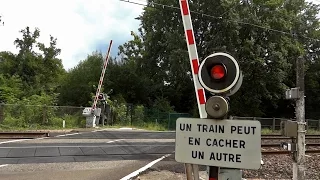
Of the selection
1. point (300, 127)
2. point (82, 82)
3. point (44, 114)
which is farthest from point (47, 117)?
point (82, 82)

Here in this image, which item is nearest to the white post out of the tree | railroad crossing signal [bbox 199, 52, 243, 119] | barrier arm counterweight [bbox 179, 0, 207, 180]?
barrier arm counterweight [bbox 179, 0, 207, 180]

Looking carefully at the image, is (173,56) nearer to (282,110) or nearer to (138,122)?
(138,122)

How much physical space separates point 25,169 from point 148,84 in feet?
109

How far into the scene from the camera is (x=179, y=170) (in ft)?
28.8

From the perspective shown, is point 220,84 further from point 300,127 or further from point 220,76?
point 300,127

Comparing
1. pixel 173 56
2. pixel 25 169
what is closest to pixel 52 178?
pixel 25 169

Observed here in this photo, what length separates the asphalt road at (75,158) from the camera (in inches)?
307

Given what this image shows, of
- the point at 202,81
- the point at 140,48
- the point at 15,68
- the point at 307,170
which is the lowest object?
the point at 307,170

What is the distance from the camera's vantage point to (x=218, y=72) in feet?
10.4

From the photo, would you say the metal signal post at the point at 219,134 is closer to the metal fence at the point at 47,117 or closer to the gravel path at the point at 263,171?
the gravel path at the point at 263,171

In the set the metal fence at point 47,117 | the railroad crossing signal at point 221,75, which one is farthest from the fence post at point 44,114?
the railroad crossing signal at point 221,75

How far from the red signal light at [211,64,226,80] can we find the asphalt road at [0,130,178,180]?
16.3 ft

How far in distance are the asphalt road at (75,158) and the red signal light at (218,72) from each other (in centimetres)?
498

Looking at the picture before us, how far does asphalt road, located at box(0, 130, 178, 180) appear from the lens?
7.79m
